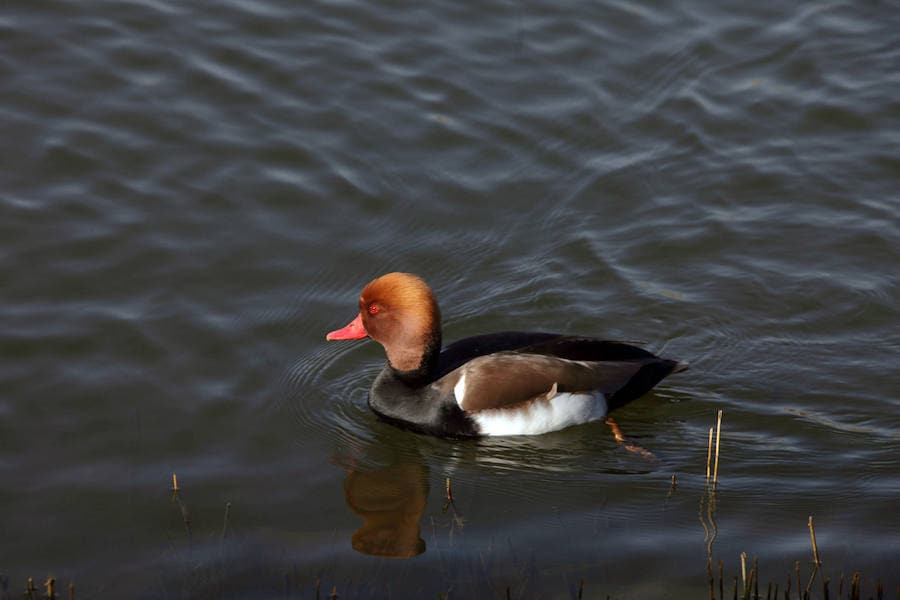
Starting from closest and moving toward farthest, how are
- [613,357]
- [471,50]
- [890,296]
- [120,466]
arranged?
[120,466] < [613,357] < [890,296] < [471,50]

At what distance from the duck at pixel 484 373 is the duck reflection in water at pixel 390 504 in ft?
1.64

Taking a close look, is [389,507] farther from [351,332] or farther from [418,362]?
[351,332]

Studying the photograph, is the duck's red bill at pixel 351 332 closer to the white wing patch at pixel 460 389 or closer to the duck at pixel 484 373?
the duck at pixel 484 373

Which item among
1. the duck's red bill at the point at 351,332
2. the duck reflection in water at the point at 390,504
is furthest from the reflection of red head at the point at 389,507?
the duck's red bill at the point at 351,332

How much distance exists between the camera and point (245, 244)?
A: 387 inches

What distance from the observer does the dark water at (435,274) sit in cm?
721

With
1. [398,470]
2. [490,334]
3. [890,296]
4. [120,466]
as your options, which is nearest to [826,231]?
[890,296]

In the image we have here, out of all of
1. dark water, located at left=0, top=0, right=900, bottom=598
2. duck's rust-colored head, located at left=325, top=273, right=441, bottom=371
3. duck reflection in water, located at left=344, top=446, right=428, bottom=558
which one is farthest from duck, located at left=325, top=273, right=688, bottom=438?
duck reflection in water, located at left=344, top=446, right=428, bottom=558

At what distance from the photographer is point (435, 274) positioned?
10000 millimetres

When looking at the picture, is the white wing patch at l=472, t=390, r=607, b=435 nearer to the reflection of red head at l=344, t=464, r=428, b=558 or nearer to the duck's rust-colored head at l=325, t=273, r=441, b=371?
the duck's rust-colored head at l=325, t=273, r=441, b=371

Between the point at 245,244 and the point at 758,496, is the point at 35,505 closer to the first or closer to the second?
the point at 245,244

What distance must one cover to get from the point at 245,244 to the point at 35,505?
3074 mm

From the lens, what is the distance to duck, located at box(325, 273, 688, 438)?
8586mm

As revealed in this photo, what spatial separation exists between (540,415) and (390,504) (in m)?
1.45
